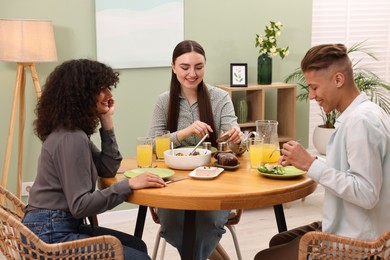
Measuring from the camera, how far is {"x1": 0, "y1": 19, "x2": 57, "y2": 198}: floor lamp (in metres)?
3.44

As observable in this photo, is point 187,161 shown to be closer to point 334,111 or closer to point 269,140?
point 269,140

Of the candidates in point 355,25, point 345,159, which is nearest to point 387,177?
point 345,159

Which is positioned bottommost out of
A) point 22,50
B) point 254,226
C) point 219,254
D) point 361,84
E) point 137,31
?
point 254,226

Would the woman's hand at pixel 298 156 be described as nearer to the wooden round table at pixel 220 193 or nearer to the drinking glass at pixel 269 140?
the wooden round table at pixel 220 193

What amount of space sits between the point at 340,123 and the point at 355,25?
3.17 meters

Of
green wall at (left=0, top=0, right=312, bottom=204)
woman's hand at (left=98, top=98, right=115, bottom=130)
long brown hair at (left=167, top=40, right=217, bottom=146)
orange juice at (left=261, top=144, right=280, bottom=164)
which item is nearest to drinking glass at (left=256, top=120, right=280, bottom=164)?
orange juice at (left=261, top=144, right=280, bottom=164)

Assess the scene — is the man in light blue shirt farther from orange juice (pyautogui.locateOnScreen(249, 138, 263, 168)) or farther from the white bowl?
the white bowl

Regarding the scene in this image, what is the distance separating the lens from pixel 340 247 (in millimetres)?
1912

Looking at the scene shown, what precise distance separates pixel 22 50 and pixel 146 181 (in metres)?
1.72

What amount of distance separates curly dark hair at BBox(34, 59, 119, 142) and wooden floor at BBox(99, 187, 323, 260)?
5.22 ft

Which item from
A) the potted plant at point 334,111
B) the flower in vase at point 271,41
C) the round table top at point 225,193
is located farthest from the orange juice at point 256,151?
the potted plant at point 334,111

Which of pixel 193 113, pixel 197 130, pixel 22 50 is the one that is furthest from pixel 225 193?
pixel 22 50

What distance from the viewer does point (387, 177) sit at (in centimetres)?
192

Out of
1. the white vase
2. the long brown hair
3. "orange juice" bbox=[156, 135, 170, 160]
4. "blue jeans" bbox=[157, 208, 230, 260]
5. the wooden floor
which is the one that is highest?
the long brown hair
